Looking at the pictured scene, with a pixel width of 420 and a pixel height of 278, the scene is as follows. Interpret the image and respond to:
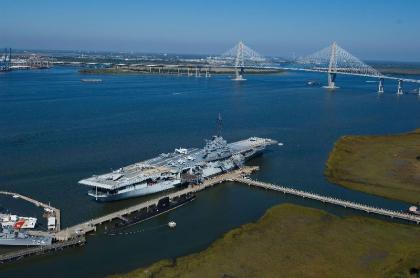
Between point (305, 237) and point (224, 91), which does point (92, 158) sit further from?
point (224, 91)

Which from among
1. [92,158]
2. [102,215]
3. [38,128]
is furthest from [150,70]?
[102,215]

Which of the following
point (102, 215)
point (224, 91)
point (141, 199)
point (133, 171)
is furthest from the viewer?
point (224, 91)

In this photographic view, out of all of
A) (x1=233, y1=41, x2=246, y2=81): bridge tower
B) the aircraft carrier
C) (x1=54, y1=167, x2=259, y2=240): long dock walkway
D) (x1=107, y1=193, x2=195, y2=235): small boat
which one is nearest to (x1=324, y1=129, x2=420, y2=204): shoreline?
(x1=54, y1=167, x2=259, y2=240): long dock walkway

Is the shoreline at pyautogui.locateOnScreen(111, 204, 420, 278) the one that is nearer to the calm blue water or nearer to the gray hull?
the calm blue water

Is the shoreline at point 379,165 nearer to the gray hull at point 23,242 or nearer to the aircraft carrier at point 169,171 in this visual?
the aircraft carrier at point 169,171

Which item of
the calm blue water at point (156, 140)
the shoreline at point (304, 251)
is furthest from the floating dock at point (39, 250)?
the shoreline at point (304, 251)

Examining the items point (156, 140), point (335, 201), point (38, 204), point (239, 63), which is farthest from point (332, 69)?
point (38, 204)

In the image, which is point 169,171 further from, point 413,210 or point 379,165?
point 379,165
